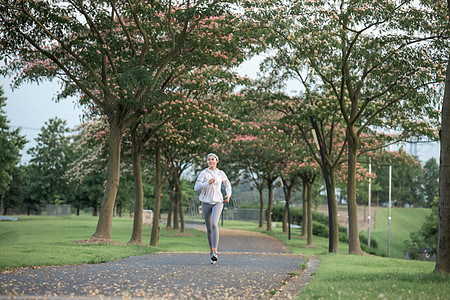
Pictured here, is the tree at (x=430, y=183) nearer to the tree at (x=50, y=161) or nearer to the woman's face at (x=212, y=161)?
the tree at (x=50, y=161)

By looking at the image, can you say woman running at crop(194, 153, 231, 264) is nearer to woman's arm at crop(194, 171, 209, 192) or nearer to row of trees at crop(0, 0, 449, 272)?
A: woman's arm at crop(194, 171, 209, 192)

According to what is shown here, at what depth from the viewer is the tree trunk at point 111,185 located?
17.8 meters

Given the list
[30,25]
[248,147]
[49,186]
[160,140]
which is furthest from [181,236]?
[49,186]

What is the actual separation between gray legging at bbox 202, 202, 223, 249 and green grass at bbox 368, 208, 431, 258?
56.8m

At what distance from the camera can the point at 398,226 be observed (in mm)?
81375

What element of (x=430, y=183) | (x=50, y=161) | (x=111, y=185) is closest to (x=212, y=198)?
(x=111, y=185)

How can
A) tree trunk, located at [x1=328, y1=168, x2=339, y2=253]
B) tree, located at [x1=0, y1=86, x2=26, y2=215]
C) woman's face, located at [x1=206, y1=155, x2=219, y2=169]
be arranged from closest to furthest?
woman's face, located at [x1=206, y1=155, x2=219, y2=169]
tree trunk, located at [x1=328, y1=168, x2=339, y2=253]
tree, located at [x1=0, y1=86, x2=26, y2=215]

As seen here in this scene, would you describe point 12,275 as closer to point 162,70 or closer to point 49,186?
point 162,70

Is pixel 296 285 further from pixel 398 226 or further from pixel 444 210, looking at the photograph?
pixel 398 226

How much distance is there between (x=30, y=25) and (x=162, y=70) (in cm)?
461

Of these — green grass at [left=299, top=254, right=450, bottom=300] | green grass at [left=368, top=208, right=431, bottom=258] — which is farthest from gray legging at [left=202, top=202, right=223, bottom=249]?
green grass at [left=368, top=208, right=431, bottom=258]

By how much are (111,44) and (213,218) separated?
389 inches

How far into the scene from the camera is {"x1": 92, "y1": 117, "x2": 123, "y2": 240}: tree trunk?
58.4 ft

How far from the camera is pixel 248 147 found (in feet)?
108
